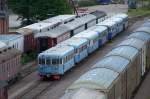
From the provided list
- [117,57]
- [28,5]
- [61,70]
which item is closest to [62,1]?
[28,5]

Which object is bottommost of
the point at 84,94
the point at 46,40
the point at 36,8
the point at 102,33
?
the point at 46,40

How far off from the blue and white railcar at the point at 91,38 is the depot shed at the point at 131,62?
15.3 meters

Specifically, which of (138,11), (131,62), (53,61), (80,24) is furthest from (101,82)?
(138,11)

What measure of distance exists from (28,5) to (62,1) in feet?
15.2

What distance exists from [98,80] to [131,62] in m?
6.31

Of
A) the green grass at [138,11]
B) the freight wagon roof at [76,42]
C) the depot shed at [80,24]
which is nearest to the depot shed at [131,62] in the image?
the freight wagon roof at [76,42]

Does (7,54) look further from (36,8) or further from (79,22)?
(36,8)

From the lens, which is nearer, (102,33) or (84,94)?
(84,94)

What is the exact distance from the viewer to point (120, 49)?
27.8m

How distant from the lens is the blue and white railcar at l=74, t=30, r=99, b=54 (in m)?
44.2

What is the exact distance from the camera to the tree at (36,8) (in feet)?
214

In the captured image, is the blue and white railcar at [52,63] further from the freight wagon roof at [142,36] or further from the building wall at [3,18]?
the building wall at [3,18]

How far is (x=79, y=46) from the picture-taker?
4009 cm

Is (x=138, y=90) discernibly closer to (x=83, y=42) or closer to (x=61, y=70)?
(x=61, y=70)
